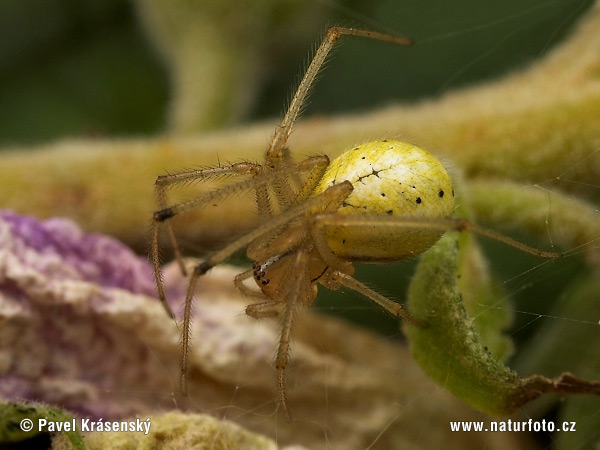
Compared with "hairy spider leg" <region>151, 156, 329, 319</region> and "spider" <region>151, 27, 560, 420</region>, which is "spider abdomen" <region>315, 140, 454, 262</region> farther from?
"hairy spider leg" <region>151, 156, 329, 319</region>

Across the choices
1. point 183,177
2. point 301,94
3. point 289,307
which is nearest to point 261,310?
point 289,307

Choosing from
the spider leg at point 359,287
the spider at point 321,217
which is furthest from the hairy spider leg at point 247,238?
the spider leg at point 359,287

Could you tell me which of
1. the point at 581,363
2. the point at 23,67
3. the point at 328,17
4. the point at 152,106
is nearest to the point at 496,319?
the point at 581,363

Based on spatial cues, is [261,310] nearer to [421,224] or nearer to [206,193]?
[206,193]

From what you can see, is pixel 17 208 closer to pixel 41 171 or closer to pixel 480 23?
pixel 41 171

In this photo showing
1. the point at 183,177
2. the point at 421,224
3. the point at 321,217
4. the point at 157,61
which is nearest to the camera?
the point at 421,224

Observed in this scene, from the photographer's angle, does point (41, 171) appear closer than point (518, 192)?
No
